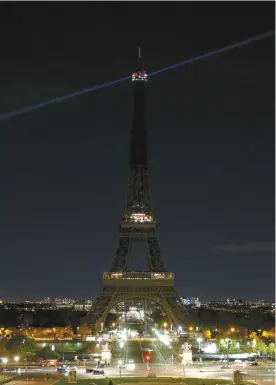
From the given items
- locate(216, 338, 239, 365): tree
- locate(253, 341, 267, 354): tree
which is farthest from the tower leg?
locate(253, 341, 267, 354): tree

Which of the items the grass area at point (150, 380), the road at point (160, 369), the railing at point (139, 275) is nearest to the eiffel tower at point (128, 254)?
the railing at point (139, 275)

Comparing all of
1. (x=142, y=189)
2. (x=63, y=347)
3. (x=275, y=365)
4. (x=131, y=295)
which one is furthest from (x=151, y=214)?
(x=275, y=365)

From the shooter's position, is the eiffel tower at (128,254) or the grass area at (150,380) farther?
the eiffel tower at (128,254)

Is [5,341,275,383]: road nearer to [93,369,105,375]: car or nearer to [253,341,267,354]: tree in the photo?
[93,369,105,375]: car

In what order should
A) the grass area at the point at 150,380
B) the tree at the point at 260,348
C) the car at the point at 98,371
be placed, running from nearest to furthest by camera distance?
1. the grass area at the point at 150,380
2. the car at the point at 98,371
3. the tree at the point at 260,348

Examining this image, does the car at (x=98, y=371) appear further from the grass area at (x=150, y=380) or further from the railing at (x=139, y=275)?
the railing at (x=139, y=275)

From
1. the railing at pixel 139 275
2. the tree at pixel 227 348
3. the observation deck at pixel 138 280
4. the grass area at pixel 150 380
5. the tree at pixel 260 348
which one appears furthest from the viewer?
the railing at pixel 139 275

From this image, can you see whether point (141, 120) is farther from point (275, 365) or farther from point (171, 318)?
point (275, 365)
